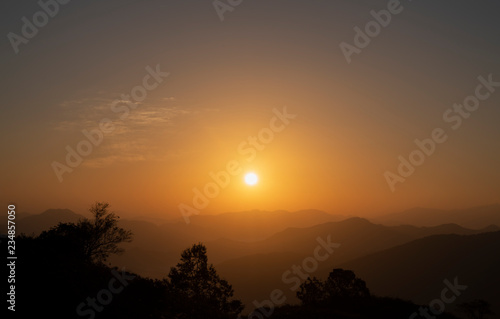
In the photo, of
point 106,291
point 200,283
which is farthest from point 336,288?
point 106,291

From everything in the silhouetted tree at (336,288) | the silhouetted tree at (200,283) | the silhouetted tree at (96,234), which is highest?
the silhouetted tree at (96,234)

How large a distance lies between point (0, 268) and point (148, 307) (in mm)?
11894

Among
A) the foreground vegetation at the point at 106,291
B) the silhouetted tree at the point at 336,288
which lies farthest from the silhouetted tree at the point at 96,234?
the silhouetted tree at the point at 336,288

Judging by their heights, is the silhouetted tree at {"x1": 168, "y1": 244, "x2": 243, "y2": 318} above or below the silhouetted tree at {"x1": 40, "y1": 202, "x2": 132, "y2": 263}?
below

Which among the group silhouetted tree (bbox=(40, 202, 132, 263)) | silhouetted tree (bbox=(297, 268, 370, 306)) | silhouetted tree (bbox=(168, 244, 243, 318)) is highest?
silhouetted tree (bbox=(40, 202, 132, 263))

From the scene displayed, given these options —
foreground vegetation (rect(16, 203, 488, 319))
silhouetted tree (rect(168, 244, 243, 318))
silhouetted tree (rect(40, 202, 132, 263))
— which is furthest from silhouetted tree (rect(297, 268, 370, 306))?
silhouetted tree (rect(40, 202, 132, 263))

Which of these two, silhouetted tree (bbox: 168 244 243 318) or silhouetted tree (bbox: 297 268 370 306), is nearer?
silhouetted tree (bbox: 168 244 243 318)

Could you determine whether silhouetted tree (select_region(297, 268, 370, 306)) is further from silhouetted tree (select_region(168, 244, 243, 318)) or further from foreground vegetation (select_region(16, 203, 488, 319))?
silhouetted tree (select_region(168, 244, 243, 318))

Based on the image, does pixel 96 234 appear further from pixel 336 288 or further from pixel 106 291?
pixel 336 288

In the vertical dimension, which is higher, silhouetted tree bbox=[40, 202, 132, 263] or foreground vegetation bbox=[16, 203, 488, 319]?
silhouetted tree bbox=[40, 202, 132, 263]

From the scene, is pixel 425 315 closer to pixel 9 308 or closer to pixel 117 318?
pixel 117 318

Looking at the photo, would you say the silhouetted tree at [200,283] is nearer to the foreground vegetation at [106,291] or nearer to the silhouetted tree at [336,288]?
the foreground vegetation at [106,291]

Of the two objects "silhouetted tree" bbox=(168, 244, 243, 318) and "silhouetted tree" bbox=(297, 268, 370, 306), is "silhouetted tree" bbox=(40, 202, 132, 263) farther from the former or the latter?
"silhouetted tree" bbox=(297, 268, 370, 306)

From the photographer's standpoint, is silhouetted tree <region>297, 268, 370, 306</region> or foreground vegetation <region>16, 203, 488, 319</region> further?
silhouetted tree <region>297, 268, 370, 306</region>
